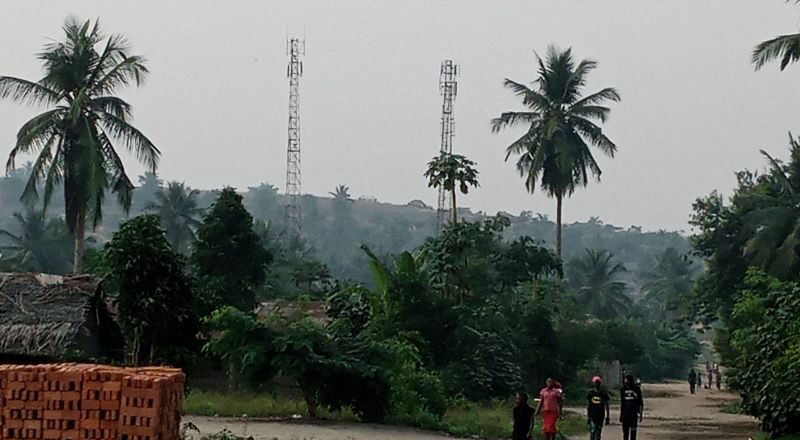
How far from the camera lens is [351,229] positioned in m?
165

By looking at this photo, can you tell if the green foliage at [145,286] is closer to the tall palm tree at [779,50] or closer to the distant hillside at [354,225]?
the tall palm tree at [779,50]

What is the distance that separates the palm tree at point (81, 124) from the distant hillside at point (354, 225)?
301 ft

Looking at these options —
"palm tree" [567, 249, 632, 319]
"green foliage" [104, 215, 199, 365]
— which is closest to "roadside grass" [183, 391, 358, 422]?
"green foliage" [104, 215, 199, 365]

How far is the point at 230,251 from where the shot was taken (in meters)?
29.2

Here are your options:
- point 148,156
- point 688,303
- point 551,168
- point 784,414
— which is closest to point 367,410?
point 784,414

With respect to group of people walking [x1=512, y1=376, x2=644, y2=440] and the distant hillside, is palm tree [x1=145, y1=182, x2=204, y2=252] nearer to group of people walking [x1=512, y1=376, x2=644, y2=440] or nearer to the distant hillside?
group of people walking [x1=512, y1=376, x2=644, y2=440]

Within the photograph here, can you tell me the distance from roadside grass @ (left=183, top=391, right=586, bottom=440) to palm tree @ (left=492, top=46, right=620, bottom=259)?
21.1 meters

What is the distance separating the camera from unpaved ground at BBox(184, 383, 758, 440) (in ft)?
65.8

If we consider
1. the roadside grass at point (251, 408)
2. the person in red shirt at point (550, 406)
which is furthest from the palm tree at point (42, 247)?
the person in red shirt at point (550, 406)

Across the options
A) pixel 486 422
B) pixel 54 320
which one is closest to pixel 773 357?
pixel 486 422

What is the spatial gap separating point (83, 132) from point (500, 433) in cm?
1715

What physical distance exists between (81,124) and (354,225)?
13783 cm

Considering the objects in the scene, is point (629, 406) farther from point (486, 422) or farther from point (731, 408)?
point (731, 408)

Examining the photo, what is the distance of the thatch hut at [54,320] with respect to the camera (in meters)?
22.6
